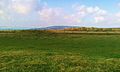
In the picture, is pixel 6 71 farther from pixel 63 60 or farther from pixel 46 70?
pixel 63 60

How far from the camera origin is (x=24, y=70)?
20359 millimetres

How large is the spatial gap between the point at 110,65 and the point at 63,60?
441 cm

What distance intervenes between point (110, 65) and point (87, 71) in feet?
9.97

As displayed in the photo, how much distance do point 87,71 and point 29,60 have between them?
6634mm

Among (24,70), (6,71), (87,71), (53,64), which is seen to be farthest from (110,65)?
(6,71)

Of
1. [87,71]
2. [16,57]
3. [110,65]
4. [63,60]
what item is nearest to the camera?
[87,71]

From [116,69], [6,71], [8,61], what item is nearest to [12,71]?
[6,71]

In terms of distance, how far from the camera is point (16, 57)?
85.4 ft

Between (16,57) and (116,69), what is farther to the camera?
(16,57)

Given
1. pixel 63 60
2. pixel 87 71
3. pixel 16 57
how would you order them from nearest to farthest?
pixel 87 71 < pixel 63 60 < pixel 16 57

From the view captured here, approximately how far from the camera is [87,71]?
20094 millimetres

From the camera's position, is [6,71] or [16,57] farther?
[16,57]

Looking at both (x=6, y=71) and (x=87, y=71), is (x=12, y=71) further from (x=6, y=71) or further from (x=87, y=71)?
(x=87, y=71)

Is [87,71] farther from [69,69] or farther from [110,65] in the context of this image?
[110,65]
